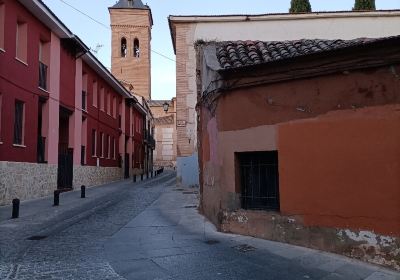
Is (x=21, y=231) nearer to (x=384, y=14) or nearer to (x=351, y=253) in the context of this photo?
(x=351, y=253)

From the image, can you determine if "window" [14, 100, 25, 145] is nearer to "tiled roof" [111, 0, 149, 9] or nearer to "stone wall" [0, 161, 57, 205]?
"stone wall" [0, 161, 57, 205]

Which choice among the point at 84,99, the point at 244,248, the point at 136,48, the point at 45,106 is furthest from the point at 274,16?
the point at 136,48

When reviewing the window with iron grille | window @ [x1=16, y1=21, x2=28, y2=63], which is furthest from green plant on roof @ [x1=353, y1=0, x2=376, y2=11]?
the window with iron grille

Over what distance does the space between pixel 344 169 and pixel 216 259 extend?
8.05 feet

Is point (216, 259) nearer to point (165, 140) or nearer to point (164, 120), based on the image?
point (165, 140)

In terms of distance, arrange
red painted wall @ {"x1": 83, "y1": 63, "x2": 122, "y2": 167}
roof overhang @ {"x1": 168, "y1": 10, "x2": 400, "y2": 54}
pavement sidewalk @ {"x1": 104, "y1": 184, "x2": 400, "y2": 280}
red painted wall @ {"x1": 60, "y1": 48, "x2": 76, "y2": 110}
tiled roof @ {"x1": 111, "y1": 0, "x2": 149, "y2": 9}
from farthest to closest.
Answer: tiled roof @ {"x1": 111, "y1": 0, "x2": 149, "y2": 9}, red painted wall @ {"x1": 83, "y1": 63, "x2": 122, "y2": 167}, roof overhang @ {"x1": 168, "y1": 10, "x2": 400, "y2": 54}, red painted wall @ {"x1": 60, "y1": 48, "x2": 76, "y2": 110}, pavement sidewalk @ {"x1": 104, "y1": 184, "x2": 400, "y2": 280}

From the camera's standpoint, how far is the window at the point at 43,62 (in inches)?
681

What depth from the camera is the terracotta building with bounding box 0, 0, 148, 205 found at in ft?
46.7

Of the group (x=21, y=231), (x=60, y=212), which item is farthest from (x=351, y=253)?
(x=60, y=212)

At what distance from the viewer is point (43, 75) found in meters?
17.5

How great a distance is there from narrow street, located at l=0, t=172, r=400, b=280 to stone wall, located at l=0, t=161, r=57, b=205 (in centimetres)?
415

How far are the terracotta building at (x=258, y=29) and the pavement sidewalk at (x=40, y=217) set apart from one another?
706 centimetres

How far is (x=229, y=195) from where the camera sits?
8.64 m

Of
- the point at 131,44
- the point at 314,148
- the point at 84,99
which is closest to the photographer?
the point at 314,148
